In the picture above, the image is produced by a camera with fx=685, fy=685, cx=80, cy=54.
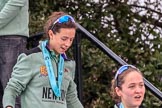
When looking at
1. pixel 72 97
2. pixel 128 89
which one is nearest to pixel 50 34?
pixel 72 97

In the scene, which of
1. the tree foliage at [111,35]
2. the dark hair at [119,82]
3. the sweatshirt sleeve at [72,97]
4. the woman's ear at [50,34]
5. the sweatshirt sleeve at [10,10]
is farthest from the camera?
the tree foliage at [111,35]

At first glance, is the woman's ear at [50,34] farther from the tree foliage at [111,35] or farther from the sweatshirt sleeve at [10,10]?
the tree foliage at [111,35]

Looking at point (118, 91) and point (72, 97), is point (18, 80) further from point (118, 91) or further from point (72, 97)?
point (118, 91)

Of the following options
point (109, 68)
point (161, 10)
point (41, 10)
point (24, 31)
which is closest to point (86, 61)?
point (109, 68)

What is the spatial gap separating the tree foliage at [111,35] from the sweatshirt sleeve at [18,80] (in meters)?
2.71

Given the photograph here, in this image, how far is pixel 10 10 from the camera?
5.61 meters

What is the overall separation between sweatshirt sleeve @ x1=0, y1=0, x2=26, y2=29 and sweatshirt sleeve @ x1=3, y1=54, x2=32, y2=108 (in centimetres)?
66

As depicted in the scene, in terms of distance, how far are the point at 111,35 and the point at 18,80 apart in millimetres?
3616

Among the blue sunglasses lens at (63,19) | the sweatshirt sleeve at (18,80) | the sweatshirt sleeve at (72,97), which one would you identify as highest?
the blue sunglasses lens at (63,19)

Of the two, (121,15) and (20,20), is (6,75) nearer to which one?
(20,20)

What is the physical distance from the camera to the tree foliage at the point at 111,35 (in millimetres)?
7914

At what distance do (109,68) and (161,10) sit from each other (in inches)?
54.8

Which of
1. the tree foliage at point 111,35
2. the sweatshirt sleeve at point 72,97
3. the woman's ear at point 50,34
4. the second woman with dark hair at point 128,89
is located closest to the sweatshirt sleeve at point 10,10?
the woman's ear at point 50,34

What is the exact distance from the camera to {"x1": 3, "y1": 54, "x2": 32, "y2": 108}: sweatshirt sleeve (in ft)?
16.2
